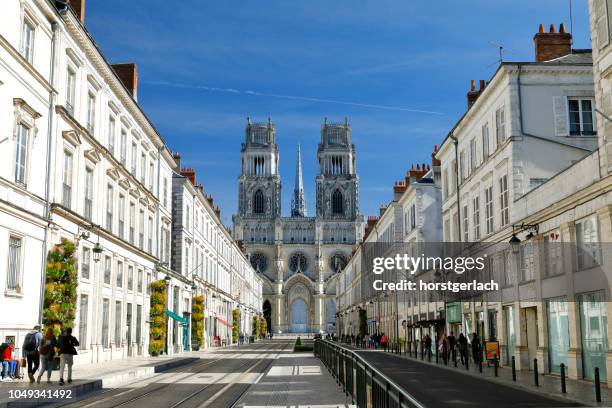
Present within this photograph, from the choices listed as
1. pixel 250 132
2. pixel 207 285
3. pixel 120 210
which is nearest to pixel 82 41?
pixel 120 210

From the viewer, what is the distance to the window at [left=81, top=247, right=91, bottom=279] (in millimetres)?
29422

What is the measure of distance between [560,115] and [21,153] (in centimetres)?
2038

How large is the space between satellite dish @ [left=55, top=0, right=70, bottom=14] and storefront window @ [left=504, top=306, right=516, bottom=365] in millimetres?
21003

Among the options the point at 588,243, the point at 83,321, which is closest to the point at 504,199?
the point at 588,243

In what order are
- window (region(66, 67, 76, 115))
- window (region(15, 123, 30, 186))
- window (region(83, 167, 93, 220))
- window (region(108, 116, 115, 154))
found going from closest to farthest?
window (region(15, 123, 30, 186)) < window (region(66, 67, 76, 115)) < window (region(83, 167, 93, 220)) < window (region(108, 116, 115, 154))

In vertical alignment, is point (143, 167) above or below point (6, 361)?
above

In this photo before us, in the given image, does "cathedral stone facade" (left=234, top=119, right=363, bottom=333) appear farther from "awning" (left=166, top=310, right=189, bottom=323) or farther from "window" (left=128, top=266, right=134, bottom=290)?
"window" (left=128, top=266, right=134, bottom=290)

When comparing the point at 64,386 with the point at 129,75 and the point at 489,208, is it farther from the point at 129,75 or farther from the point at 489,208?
the point at 129,75

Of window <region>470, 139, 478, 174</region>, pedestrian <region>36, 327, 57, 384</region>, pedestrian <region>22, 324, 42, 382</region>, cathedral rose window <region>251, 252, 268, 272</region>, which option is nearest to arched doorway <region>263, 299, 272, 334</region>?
cathedral rose window <region>251, 252, 268, 272</region>

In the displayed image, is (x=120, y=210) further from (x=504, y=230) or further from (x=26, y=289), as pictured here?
(x=504, y=230)

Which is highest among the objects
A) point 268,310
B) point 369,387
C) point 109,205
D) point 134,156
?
point 134,156

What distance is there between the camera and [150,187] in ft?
141

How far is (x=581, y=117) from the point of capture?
2856 cm

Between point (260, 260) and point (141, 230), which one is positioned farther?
point (260, 260)
